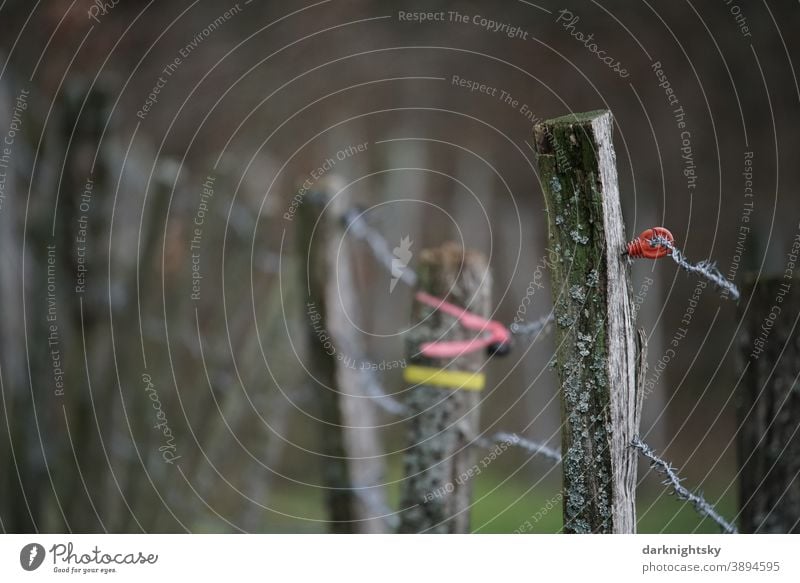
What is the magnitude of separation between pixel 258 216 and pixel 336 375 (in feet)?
2.23

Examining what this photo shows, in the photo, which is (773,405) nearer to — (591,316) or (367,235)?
(591,316)

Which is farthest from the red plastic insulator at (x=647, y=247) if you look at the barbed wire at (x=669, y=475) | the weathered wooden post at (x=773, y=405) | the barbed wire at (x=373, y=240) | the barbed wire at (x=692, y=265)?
the barbed wire at (x=373, y=240)

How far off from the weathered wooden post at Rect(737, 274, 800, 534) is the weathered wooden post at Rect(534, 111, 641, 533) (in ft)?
1.49

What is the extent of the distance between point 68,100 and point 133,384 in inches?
28.5

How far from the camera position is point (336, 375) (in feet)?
5.05

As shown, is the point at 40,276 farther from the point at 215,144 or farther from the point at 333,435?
the point at 215,144

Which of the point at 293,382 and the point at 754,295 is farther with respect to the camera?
the point at 293,382

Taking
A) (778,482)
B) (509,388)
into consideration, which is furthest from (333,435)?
(509,388)

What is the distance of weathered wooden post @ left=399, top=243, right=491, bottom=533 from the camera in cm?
127

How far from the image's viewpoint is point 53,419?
207 cm
